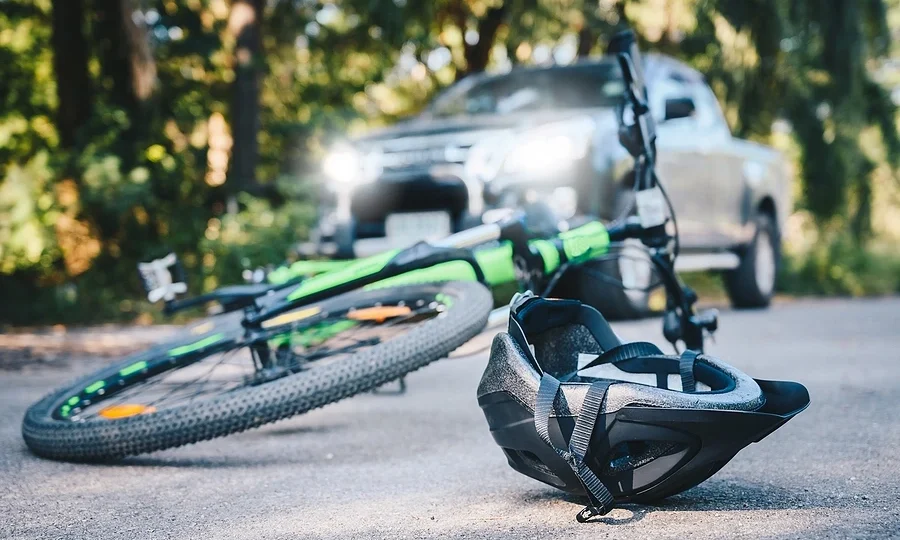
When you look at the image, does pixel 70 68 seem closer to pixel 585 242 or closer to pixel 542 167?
pixel 542 167

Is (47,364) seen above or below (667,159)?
below

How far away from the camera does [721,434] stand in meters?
2.51

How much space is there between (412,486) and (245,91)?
31.3 ft

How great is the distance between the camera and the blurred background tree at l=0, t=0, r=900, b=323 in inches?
416

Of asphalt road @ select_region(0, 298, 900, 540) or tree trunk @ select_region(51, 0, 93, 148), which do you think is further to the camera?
tree trunk @ select_region(51, 0, 93, 148)

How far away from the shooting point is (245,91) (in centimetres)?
1205

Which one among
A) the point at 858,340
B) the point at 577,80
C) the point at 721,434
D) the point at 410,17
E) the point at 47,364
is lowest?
the point at 858,340

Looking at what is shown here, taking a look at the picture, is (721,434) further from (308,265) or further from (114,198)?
(114,198)

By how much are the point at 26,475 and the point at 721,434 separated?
218 cm

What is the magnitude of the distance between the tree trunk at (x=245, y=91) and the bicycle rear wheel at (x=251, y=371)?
775cm

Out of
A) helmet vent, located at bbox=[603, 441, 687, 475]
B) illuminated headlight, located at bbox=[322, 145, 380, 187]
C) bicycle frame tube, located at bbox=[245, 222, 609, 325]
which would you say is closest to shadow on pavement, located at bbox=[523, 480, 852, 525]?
helmet vent, located at bbox=[603, 441, 687, 475]

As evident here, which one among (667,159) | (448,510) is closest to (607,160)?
(667,159)

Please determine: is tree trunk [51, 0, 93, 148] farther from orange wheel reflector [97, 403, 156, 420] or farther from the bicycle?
orange wheel reflector [97, 403, 156, 420]

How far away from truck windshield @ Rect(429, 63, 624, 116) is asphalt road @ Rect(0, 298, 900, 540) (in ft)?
12.3
